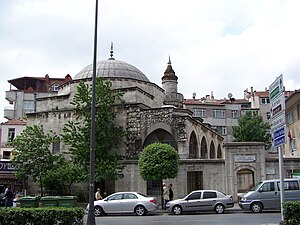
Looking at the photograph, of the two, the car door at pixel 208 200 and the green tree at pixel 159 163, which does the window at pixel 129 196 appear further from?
the car door at pixel 208 200

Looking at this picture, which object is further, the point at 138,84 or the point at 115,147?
the point at 138,84

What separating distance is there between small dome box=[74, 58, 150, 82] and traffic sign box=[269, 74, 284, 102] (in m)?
23.5

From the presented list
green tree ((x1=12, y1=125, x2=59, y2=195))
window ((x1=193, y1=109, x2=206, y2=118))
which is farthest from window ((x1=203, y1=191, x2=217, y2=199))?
window ((x1=193, y1=109, x2=206, y2=118))

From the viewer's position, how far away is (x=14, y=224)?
468 inches

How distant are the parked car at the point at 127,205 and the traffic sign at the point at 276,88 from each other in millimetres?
9851

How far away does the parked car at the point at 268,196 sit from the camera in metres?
19.2

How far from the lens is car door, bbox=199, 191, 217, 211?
20156mm

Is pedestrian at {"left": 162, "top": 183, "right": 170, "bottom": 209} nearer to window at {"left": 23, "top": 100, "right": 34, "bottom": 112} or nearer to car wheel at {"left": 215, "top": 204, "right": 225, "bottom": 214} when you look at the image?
car wheel at {"left": 215, "top": 204, "right": 225, "bottom": 214}

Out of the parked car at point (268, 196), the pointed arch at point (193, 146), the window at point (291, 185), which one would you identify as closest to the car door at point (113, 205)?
the parked car at point (268, 196)

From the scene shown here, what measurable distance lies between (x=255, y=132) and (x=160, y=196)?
2578 cm

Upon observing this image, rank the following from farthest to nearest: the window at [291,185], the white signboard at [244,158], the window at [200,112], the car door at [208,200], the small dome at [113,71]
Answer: the window at [200,112]
the small dome at [113,71]
the white signboard at [244,158]
the car door at [208,200]
the window at [291,185]

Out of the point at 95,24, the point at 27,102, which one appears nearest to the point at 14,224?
the point at 95,24

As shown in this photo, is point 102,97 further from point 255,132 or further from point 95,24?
point 255,132

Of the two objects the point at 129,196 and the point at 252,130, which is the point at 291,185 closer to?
the point at 129,196
